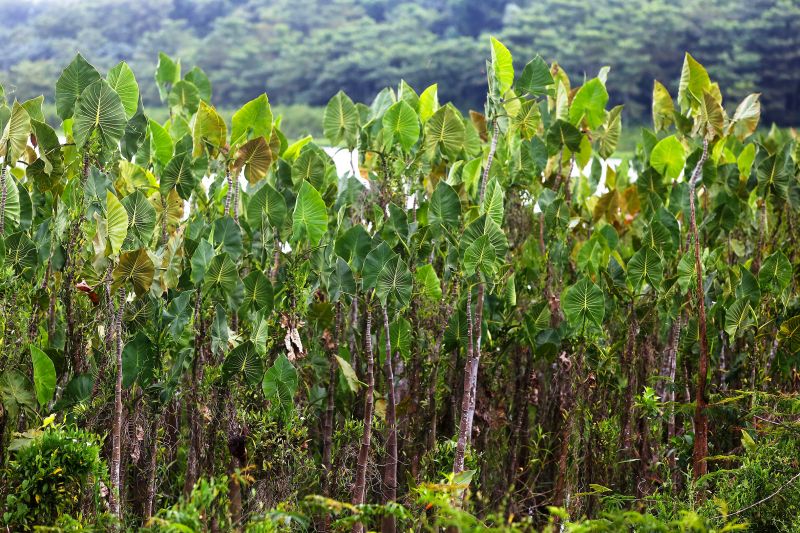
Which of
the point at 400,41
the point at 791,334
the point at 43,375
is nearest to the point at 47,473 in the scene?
the point at 43,375

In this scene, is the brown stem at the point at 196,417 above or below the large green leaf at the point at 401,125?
below

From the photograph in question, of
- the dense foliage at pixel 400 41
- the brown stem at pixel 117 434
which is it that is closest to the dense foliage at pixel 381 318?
the brown stem at pixel 117 434

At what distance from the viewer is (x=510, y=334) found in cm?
300

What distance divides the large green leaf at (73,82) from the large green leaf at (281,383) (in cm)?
85

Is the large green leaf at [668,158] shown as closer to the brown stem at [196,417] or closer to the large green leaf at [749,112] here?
the large green leaf at [749,112]

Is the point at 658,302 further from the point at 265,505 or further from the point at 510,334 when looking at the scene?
the point at 265,505

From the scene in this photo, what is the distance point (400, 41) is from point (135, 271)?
17054 millimetres

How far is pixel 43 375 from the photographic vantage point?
231 cm

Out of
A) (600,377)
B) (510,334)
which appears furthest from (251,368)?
(600,377)

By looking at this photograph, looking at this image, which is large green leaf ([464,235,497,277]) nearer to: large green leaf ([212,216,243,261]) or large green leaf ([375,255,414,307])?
large green leaf ([375,255,414,307])

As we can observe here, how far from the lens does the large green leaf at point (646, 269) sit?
2.77m

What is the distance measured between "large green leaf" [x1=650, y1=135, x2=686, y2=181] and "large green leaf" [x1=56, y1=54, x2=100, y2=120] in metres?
1.91

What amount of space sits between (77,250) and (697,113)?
204 cm

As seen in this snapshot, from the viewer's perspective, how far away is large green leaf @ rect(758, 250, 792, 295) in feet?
9.58
